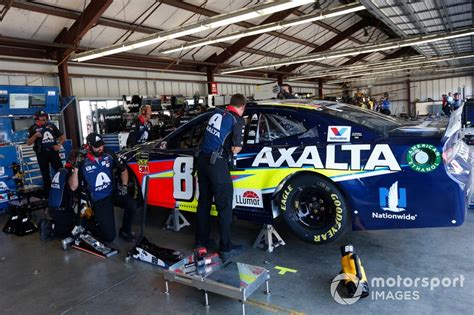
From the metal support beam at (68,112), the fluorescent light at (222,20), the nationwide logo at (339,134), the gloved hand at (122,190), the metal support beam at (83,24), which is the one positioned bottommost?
the gloved hand at (122,190)

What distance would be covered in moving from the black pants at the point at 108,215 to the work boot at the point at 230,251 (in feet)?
4.40

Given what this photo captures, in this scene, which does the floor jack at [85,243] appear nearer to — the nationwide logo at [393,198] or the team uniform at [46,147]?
the team uniform at [46,147]

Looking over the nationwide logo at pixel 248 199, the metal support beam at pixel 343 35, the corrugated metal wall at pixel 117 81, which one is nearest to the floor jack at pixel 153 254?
the nationwide logo at pixel 248 199

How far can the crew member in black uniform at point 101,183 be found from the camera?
3857 mm

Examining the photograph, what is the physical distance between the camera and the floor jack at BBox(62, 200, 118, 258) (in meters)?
3.71

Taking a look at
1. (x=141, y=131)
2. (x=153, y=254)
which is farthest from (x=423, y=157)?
(x=141, y=131)

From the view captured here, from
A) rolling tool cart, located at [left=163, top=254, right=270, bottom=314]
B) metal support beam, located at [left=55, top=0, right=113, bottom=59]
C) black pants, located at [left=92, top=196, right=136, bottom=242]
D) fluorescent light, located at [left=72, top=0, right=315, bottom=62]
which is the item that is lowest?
rolling tool cart, located at [left=163, top=254, right=270, bottom=314]

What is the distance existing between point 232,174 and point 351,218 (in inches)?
47.8

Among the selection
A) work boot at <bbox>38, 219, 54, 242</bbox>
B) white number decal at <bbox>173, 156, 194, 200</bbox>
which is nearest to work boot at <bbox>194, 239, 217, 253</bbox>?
white number decal at <bbox>173, 156, 194, 200</bbox>

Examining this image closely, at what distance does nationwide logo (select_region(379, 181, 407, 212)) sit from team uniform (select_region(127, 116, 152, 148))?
424 centimetres

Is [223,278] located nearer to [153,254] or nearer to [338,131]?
[153,254]

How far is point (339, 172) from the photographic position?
9.86 ft

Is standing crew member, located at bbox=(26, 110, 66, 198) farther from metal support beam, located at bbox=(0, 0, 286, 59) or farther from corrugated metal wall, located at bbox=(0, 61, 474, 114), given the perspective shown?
corrugated metal wall, located at bbox=(0, 61, 474, 114)

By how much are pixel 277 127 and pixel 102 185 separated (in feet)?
6.74
